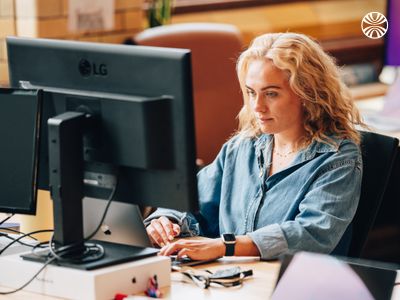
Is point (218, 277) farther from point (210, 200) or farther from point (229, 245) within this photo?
point (210, 200)

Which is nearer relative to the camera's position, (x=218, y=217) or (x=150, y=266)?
(x=150, y=266)

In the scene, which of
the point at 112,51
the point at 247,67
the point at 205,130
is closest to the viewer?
the point at 112,51

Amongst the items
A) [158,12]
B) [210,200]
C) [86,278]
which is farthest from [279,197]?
[158,12]

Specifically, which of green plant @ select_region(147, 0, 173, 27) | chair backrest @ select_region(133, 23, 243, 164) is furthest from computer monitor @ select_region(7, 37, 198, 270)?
green plant @ select_region(147, 0, 173, 27)

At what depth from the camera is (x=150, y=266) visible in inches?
83.8

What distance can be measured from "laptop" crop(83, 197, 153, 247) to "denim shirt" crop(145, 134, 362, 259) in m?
0.29

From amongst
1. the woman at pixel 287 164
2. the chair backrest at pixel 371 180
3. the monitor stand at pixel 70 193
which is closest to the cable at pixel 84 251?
the monitor stand at pixel 70 193

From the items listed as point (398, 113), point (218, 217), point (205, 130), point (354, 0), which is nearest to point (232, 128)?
point (205, 130)

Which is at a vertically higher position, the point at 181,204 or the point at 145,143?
the point at 145,143

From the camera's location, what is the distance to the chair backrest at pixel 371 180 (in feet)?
8.41

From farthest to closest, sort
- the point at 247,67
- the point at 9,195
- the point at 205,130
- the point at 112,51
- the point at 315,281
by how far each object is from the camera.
Answer: the point at 205,130, the point at 247,67, the point at 9,195, the point at 112,51, the point at 315,281

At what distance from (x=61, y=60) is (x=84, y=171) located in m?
0.27

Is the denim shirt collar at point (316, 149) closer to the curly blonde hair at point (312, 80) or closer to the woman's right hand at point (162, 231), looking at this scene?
the curly blonde hair at point (312, 80)

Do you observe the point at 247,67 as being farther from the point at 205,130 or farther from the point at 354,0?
the point at 354,0
